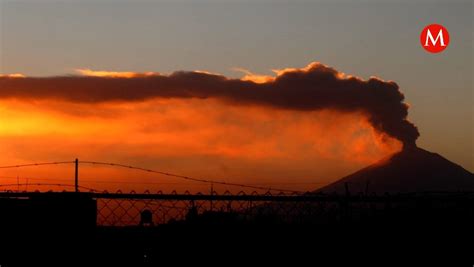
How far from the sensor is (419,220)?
138 feet

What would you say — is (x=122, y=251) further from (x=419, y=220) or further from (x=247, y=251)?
(x=419, y=220)

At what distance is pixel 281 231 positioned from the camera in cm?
3466

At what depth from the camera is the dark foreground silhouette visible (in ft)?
101

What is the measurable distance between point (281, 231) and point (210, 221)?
3251mm

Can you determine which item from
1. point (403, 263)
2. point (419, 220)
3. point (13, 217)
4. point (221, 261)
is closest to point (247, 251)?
point (221, 261)

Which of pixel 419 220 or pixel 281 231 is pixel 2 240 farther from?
pixel 419 220

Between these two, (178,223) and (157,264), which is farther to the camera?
(178,223)

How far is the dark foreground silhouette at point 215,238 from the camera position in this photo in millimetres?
30719

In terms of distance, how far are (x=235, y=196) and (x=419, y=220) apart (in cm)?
1372

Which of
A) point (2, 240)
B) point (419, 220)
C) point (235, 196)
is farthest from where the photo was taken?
point (419, 220)

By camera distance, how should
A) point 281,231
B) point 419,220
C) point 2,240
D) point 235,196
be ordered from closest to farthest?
point 2,240
point 235,196
point 281,231
point 419,220

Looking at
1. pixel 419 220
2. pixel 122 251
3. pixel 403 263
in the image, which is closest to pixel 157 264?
pixel 122 251

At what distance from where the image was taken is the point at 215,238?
3341 centimetres

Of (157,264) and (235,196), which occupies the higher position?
(235,196)
